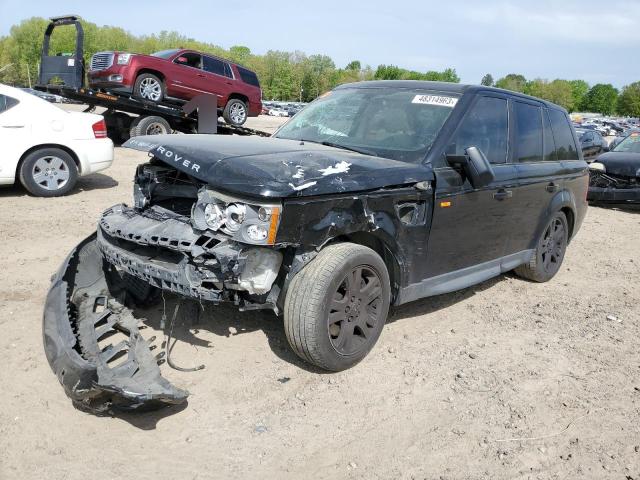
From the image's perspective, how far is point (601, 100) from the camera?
14688 centimetres

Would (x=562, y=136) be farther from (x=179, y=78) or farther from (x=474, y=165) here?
(x=179, y=78)

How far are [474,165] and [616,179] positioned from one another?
8.48 m

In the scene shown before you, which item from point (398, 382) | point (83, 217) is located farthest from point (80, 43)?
point (398, 382)

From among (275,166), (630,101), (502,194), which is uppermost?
(630,101)

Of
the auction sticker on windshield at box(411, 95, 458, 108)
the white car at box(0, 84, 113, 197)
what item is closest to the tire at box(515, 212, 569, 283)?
the auction sticker on windshield at box(411, 95, 458, 108)

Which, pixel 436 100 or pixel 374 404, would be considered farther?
Result: pixel 436 100

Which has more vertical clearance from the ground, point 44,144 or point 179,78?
point 179,78

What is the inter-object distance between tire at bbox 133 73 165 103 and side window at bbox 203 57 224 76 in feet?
5.50

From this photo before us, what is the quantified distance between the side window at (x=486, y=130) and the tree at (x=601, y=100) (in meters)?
161

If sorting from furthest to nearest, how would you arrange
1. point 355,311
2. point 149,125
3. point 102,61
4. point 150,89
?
point 150,89 → point 102,61 → point 149,125 → point 355,311

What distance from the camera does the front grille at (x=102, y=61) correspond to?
529 inches

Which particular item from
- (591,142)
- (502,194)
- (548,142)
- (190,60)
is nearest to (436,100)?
(502,194)

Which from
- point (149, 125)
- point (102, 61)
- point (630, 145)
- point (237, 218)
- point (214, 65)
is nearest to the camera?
point (237, 218)

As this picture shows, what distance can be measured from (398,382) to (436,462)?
815mm
